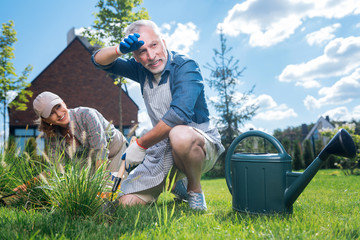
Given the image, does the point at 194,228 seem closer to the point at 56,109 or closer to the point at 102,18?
the point at 56,109

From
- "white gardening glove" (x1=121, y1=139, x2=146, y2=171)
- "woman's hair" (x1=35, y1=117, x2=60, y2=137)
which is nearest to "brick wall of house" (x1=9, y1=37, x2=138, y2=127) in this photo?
"woman's hair" (x1=35, y1=117, x2=60, y2=137)

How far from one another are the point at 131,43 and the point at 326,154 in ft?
5.21

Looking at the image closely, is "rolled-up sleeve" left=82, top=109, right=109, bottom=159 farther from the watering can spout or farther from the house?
the house

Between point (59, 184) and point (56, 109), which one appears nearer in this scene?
point (59, 184)

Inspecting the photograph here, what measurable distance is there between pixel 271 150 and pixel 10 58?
12411 millimetres

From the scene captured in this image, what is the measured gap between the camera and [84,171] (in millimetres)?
1865

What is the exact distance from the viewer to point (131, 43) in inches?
86.5

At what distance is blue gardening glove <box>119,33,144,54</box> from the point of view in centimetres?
218

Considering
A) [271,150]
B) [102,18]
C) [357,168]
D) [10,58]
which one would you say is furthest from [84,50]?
[357,168]

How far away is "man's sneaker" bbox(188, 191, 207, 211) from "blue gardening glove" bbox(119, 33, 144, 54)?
128 cm

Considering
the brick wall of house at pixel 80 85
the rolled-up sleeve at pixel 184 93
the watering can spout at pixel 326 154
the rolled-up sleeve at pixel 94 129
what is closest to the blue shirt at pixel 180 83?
the rolled-up sleeve at pixel 184 93

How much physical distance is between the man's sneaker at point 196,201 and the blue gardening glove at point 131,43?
1.28 meters

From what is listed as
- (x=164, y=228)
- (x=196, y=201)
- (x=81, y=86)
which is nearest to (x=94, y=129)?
(x=196, y=201)

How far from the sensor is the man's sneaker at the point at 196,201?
2.31 meters
